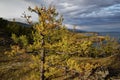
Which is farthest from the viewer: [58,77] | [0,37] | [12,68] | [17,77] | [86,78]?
[0,37]

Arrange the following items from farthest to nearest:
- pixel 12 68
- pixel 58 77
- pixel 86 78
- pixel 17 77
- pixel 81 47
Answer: pixel 12 68 < pixel 17 77 < pixel 58 77 < pixel 86 78 < pixel 81 47

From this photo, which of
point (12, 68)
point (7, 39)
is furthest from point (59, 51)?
point (7, 39)

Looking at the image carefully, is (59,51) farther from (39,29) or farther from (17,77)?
(17,77)

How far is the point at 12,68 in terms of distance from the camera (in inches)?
2301

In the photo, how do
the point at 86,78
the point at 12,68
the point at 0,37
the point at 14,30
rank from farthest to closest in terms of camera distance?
the point at 14,30 < the point at 0,37 < the point at 12,68 < the point at 86,78

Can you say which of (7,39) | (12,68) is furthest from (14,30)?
(12,68)

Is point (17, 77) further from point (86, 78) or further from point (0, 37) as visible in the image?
point (0, 37)

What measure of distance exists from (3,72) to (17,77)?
3.25 meters

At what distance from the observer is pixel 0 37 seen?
9406 cm

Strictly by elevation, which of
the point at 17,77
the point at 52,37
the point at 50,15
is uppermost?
the point at 50,15

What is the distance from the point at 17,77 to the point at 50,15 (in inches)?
1071

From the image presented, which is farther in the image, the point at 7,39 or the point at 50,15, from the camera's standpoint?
the point at 7,39

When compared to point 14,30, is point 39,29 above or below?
above

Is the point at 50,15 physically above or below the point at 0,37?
above
